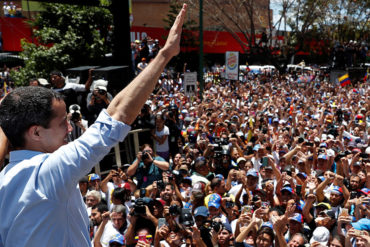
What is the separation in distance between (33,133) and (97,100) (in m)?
5.31

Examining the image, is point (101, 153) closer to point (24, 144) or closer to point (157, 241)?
point (24, 144)

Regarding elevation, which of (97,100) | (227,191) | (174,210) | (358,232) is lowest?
(227,191)

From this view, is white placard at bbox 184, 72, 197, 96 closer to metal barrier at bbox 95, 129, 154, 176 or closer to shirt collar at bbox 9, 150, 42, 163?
metal barrier at bbox 95, 129, 154, 176

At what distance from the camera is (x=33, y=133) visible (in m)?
1.17

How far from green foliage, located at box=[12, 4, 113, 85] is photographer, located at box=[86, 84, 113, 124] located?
7911mm

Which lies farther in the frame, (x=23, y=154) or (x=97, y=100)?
(x=97, y=100)

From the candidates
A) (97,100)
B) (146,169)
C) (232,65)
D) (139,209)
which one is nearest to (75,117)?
(97,100)

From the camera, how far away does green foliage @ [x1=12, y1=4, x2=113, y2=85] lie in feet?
44.7

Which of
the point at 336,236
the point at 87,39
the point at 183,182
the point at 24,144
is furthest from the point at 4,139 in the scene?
the point at 87,39

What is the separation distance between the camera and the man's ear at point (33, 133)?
3.81ft

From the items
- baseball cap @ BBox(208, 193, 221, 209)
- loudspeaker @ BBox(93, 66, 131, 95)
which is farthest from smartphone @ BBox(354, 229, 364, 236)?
loudspeaker @ BBox(93, 66, 131, 95)

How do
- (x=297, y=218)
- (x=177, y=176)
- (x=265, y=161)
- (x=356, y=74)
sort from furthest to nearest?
(x=356, y=74), (x=265, y=161), (x=177, y=176), (x=297, y=218)

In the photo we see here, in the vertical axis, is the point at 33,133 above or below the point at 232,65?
above

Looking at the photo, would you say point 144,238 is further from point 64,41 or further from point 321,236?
point 64,41
